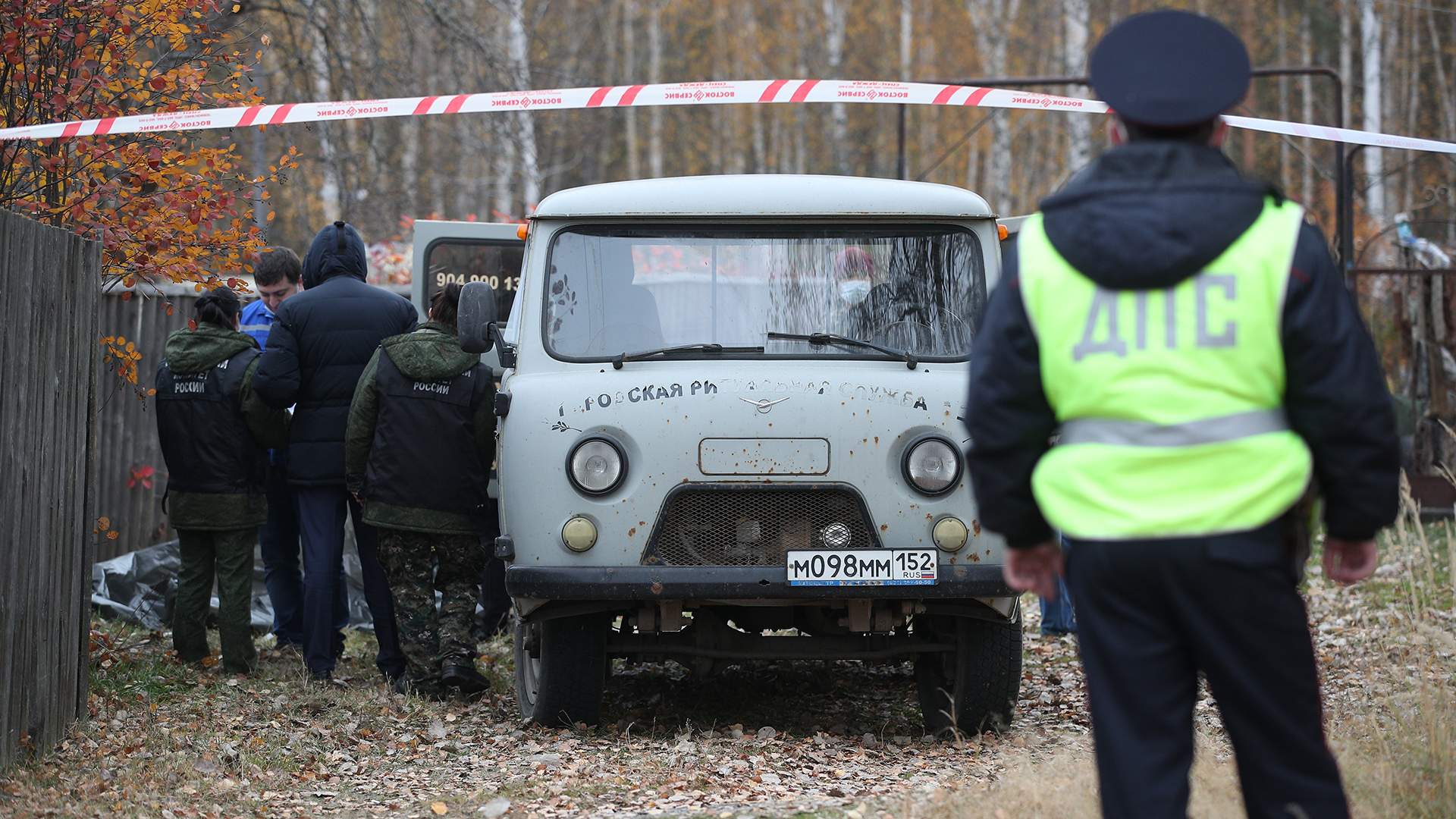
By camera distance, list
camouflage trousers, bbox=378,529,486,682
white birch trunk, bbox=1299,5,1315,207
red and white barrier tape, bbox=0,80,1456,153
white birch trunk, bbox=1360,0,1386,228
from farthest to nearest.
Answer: white birch trunk, bbox=1299,5,1315,207 < white birch trunk, bbox=1360,0,1386,228 < camouflage trousers, bbox=378,529,486,682 < red and white barrier tape, bbox=0,80,1456,153

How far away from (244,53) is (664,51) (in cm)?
3195

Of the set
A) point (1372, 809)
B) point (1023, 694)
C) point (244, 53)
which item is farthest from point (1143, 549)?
point (244, 53)

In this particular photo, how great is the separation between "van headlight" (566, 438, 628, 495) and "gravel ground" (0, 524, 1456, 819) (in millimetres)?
1035

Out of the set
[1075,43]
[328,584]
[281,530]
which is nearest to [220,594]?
[328,584]

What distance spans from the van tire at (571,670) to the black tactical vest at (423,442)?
2.95ft

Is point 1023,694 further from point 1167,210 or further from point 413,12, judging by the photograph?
point 413,12

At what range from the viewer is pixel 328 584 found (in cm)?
786

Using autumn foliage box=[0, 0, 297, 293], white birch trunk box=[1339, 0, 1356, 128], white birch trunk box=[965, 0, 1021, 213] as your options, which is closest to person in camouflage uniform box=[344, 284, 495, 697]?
autumn foliage box=[0, 0, 297, 293]

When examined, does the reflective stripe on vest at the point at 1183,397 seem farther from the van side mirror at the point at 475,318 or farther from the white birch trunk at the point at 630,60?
the white birch trunk at the point at 630,60

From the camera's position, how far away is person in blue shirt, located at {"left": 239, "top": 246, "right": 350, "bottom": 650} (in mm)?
8422

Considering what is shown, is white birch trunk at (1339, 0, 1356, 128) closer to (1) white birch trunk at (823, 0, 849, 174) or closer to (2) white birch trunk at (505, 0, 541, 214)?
(1) white birch trunk at (823, 0, 849, 174)

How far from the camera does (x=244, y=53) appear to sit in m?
8.29

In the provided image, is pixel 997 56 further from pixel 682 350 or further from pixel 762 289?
pixel 682 350

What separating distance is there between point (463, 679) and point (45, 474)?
2.23 metres
